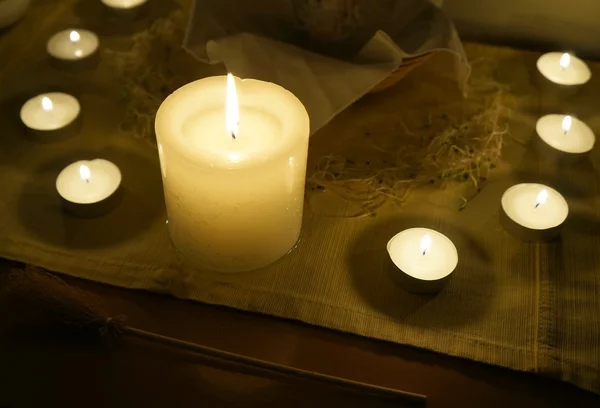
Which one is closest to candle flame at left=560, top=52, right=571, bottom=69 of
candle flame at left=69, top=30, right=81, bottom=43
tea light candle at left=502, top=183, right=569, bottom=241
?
tea light candle at left=502, top=183, right=569, bottom=241

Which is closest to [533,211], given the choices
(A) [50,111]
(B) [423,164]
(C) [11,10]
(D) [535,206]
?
(D) [535,206]

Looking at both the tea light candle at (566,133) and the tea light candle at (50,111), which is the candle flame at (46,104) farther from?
the tea light candle at (566,133)

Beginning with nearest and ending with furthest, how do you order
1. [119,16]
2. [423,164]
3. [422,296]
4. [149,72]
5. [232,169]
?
[232,169] → [422,296] → [423,164] → [149,72] → [119,16]

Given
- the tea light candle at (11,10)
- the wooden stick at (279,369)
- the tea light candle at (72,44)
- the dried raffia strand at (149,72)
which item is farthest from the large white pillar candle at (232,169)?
the tea light candle at (11,10)

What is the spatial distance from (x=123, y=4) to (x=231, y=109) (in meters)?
0.57

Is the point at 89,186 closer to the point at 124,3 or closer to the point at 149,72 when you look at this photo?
the point at 149,72

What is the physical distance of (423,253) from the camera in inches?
29.7

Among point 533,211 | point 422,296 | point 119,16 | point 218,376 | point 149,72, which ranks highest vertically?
point 119,16

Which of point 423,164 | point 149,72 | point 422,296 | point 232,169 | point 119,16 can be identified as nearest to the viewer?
point 232,169

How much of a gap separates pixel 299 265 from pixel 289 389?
6.5 inches

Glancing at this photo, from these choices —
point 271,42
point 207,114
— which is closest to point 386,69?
point 271,42

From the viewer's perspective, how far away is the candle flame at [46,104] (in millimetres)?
914

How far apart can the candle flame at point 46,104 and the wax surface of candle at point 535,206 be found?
2.12ft

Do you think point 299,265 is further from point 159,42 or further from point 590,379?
point 159,42
